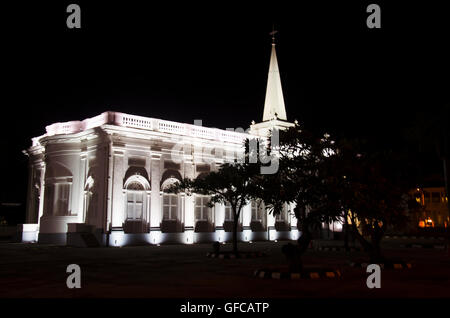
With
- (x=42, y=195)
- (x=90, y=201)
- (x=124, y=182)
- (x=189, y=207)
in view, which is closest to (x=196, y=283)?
(x=124, y=182)

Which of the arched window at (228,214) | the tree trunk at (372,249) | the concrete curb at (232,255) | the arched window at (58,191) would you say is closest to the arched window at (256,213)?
the arched window at (228,214)

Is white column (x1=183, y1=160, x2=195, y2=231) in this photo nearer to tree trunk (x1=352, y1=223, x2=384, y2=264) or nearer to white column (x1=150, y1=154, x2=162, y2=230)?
white column (x1=150, y1=154, x2=162, y2=230)

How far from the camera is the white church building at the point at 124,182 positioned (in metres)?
27.7

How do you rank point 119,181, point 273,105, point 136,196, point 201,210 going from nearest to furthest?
point 119,181 → point 136,196 → point 201,210 → point 273,105

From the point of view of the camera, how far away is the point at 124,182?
28.3m

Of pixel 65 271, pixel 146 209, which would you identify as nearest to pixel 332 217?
pixel 65 271

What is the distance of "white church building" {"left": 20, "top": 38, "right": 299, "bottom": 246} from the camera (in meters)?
27.7

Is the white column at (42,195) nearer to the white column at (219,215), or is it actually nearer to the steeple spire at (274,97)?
the white column at (219,215)

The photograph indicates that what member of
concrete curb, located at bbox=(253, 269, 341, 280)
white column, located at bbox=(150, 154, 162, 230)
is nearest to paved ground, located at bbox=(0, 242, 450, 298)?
concrete curb, located at bbox=(253, 269, 341, 280)

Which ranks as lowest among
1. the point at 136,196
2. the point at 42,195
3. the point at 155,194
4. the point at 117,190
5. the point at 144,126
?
the point at 136,196

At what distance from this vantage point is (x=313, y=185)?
1296 cm

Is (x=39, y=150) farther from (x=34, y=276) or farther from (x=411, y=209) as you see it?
(x=411, y=209)

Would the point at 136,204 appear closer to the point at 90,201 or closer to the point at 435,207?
the point at 90,201

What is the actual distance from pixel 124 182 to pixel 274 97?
1700cm
